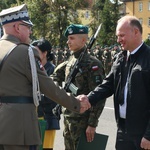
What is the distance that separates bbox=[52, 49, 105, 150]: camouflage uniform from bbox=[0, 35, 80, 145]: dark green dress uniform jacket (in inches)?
33.7

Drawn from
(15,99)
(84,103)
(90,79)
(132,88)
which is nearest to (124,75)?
(132,88)

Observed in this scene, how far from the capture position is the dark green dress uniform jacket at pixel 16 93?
3.07m

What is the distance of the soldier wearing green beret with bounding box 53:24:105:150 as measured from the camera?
154 inches

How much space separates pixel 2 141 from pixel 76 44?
1.48 meters

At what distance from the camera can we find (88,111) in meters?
4.05

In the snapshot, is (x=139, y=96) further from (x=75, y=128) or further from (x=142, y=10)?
(x=142, y=10)

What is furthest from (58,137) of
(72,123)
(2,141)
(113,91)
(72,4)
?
(72,4)

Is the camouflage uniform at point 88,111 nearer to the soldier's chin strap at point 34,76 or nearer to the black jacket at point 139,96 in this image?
the black jacket at point 139,96

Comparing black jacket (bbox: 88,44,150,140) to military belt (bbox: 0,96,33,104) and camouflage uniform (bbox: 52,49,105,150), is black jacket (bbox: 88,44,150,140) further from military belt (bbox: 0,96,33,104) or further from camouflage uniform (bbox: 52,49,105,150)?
military belt (bbox: 0,96,33,104)

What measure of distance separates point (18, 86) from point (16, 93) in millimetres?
61

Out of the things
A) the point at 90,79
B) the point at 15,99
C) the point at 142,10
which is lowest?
the point at 142,10

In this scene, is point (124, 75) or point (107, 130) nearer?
point (124, 75)

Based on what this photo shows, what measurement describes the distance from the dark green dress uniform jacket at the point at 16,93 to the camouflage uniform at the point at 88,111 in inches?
33.7

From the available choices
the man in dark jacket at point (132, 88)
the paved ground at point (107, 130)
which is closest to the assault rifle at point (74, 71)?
the man in dark jacket at point (132, 88)
